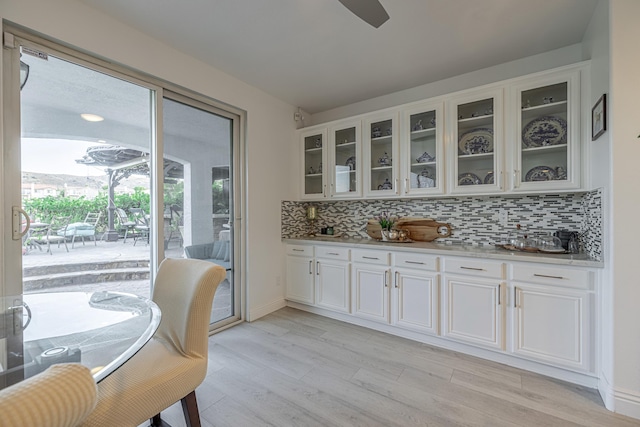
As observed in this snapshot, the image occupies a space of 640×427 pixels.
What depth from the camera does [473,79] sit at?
2773mm

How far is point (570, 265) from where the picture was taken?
1919 millimetres

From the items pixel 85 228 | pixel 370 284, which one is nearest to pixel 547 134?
pixel 370 284

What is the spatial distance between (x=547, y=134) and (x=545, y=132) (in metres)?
0.03

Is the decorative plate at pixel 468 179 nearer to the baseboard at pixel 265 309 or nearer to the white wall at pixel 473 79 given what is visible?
the white wall at pixel 473 79

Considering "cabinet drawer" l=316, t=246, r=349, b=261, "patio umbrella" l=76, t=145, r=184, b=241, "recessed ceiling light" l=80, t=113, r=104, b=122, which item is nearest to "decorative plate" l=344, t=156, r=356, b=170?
"cabinet drawer" l=316, t=246, r=349, b=261

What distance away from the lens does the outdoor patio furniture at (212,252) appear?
8.88 ft

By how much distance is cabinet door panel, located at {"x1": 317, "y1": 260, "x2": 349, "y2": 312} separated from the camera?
3.03 meters

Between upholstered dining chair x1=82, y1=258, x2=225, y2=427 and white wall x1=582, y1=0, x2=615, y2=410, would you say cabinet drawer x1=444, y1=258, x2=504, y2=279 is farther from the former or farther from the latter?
upholstered dining chair x1=82, y1=258, x2=225, y2=427

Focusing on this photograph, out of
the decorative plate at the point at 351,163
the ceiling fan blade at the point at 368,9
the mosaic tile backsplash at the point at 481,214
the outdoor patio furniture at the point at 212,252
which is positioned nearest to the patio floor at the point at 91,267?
the outdoor patio furniture at the point at 212,252

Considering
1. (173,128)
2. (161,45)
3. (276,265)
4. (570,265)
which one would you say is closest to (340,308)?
(276,265)

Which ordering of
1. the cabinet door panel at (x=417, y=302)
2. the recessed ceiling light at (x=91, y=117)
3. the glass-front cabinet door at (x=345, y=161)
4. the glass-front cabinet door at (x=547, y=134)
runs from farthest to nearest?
the glass-front cabinet door at (x=345, y=161)
the cabinet door panel at (x=417, y=302)
the glass-front cabinet door at (x=547, y=134)
the recessed ceiling light at (x=91, y=117)

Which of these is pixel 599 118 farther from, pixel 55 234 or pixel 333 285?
pixel 55 234

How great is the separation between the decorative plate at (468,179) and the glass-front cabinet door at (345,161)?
3.45 ft

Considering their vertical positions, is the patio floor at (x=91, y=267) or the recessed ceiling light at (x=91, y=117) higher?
the recessed ceiling light at (x=91, y=117)
